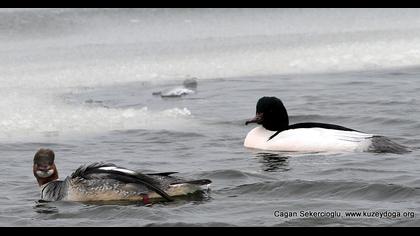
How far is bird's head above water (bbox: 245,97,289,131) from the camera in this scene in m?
9.45

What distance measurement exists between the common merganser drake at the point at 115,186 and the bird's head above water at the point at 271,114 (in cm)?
276

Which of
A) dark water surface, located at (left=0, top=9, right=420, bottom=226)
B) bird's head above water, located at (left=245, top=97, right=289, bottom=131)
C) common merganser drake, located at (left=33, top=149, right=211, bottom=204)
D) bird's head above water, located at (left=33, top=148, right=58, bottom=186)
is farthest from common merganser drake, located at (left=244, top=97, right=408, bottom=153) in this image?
bird's head above water, located at (left=33, top=148, right=58, bottom=186)

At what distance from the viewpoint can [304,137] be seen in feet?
29.7

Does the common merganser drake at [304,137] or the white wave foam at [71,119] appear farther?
the white wave foam at [71,119]

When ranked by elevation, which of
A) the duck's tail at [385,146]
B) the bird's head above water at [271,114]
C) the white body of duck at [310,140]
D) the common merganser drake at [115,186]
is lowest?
the common merganser drake at [115,186]

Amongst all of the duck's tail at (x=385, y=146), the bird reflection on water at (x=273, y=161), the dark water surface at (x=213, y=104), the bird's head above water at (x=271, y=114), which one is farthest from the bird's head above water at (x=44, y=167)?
the duck's tail at (x=385, y=146)

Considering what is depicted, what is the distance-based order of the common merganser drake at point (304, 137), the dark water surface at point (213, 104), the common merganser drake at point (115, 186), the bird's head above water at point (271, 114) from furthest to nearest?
the bird's head above water at point (271, 114), the common merganser drake at point (304, 137), the common merganser drake at point (115, 186), the dark water surface at point (213, 104)

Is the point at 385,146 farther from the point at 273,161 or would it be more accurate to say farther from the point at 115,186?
the point at 115,186

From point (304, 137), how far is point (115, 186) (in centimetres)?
279

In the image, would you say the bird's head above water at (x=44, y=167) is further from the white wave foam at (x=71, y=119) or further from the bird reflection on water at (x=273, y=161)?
the white wave foam at (x=71, y=119)

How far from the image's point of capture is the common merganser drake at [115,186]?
21.7 ft

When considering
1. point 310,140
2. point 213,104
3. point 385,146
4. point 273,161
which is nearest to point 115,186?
point 273,161

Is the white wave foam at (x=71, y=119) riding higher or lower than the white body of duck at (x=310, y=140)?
higher
